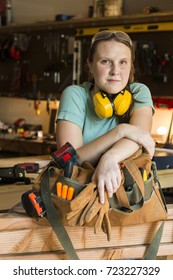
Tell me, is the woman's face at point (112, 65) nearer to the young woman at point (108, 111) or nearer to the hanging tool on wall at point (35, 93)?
the young woman at point (108, 111)

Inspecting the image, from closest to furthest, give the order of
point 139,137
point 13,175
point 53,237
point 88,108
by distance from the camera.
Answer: point 53,237 < point 139,137 < point 88,108 < point 13,175

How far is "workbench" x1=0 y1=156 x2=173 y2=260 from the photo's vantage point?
160 centimetres

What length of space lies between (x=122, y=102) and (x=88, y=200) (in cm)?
50

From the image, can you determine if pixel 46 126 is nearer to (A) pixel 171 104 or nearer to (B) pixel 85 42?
(B) pixel 85 42

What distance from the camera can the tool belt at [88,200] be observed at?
1.53 metres

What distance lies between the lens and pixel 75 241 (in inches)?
65.3

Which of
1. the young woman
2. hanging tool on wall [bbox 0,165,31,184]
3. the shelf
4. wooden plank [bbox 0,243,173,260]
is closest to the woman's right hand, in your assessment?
the young woman

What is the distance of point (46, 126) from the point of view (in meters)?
6.89

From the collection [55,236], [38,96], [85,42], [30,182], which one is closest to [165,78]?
[85,42]

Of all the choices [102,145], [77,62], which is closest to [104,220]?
[102,145]

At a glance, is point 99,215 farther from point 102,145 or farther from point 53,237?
point 102,145

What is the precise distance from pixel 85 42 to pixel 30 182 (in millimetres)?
4006

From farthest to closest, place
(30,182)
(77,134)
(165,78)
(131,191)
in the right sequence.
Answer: (165,78) → (30,182) → (77,134) → (131,191)
